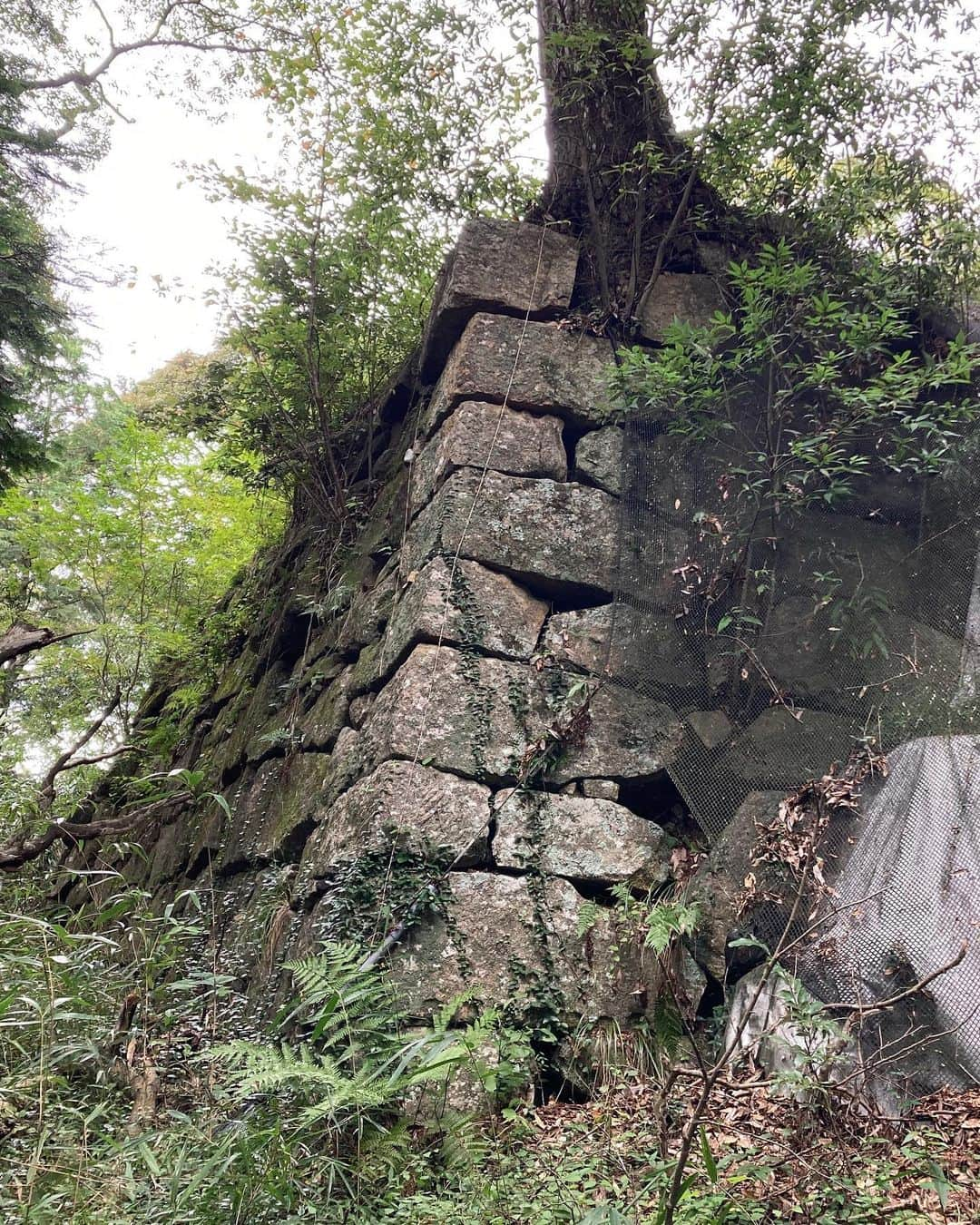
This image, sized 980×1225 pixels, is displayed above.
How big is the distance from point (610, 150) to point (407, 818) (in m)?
4.01

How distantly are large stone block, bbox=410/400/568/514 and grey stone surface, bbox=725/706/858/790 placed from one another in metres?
1.66

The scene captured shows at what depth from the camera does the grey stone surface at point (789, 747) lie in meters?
3.38

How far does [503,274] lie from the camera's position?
484 centimetres

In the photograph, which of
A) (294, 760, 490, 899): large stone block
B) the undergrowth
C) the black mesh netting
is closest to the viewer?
the undergrowth

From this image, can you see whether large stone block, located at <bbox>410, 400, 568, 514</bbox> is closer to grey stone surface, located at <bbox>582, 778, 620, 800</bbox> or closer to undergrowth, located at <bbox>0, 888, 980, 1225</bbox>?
grey stone surface, located at <bbox>582, 778, 620, 800</bbox>

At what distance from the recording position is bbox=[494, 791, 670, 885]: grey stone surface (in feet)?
11.3

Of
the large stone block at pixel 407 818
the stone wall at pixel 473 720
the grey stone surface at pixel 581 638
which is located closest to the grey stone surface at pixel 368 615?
the stone wall at pixel 473 720

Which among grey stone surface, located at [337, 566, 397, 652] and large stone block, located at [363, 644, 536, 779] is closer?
large stone block, located at [363, 644, 536, 779]

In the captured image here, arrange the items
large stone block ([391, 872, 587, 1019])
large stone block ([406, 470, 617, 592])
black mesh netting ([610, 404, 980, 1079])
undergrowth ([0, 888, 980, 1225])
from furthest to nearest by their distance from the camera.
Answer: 1. large stone block ([406, 470, 617, 592])
2. large stone block ([391, 872, 587, 1019])
3. black mesh netting ([610, 404, 980, 1079])
4. undergrowth ([0, 888, 980, 1225])

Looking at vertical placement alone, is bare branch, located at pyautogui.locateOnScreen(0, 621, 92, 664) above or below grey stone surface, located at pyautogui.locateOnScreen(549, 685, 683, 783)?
above

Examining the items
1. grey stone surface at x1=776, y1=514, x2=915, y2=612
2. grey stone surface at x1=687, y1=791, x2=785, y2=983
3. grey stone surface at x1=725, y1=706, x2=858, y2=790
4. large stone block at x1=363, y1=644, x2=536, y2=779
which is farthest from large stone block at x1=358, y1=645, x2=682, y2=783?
grey stone surface at x1=776, y1=514, x2=915, y2=612

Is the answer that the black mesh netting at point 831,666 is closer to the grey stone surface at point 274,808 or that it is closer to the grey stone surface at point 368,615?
the grey stone surface at point 368,615

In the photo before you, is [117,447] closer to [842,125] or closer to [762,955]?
[842,125]

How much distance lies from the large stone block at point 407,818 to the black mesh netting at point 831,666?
0.91 metres
